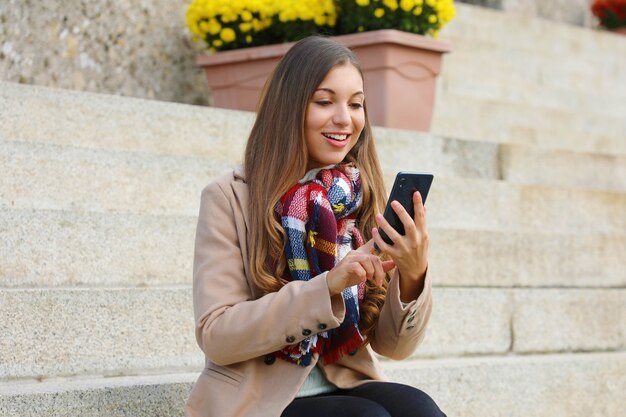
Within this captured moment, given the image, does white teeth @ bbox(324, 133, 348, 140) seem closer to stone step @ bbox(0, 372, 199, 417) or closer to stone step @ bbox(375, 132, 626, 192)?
stone step @ bbox(0, 372, 199, 417)

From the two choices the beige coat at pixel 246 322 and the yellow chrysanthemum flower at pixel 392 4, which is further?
the yellow chrysanthemum flower at pixel 392 4

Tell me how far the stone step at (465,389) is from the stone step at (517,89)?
7.37 ft

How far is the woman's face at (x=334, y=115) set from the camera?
2271 millimetres

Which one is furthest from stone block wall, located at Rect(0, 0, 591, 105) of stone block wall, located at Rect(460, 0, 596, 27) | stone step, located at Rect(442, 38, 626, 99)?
stone block wall, located at Rect(460, 0, 596, 27)

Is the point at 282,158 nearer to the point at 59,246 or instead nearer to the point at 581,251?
the point at 59,246

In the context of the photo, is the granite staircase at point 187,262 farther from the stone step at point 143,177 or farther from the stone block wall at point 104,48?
the stone block wall at point 104,48

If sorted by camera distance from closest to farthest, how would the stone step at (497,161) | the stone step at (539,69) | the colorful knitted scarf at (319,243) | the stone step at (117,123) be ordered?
the colorful knitted scarf at (319,243), the stone step at (117,123), the stone step at (497,161), the stone step at (539,69)

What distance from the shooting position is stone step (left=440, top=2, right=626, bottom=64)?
20.2 feet

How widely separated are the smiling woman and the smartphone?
2cm

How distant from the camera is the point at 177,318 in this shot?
305cm

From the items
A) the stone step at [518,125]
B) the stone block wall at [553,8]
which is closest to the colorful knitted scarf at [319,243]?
the stone step at [518,125]

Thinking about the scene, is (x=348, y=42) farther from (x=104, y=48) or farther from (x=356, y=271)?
(x=356, y=271)

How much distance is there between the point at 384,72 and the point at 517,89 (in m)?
1.70

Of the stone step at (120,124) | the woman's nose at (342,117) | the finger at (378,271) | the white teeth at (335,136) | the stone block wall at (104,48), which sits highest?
the woman's nose at (342,117)
